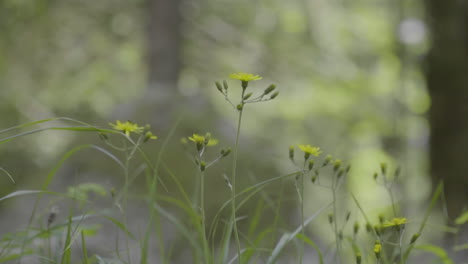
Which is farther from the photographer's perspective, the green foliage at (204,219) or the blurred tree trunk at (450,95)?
the blurred tree trunk at (450,95)

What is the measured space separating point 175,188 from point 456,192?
74.3 inches

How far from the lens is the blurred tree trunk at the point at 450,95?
3355mm

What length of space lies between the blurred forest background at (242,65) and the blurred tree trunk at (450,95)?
6.02 feet

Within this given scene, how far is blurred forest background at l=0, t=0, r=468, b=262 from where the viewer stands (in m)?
5.78

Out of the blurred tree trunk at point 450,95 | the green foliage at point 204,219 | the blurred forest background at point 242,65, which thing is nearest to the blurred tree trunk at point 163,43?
the blurred forest background at point 242,65

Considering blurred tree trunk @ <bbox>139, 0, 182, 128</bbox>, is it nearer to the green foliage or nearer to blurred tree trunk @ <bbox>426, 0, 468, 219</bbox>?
blurred tree trunk @ <bbox>426, 0, 468, 219</bbox>

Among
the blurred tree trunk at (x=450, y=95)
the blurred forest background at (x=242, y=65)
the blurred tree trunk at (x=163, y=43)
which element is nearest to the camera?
the blurred tree trunk at (x=450, y=95)

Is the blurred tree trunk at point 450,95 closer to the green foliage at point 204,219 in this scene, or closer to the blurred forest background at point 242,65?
the blurred forest background at point 242,65

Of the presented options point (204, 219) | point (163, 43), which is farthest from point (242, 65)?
point (204, 219)

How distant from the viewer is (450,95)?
3441 millimetres

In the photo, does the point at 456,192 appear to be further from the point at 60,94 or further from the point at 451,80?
the point at 60,94

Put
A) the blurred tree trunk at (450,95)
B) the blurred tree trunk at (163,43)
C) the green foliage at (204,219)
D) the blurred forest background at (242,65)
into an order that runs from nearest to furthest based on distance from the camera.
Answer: the green foliage at (204,219) < the blurred tree trunk at (450,95) < the blurred tree trunk at (163,43) < the blurred forest background at (242,65)

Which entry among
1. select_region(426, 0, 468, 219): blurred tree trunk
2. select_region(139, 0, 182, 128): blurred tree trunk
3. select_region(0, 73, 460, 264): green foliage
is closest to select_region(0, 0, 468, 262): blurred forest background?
select_region(139, 0, 182, 128): blurred tree trunk

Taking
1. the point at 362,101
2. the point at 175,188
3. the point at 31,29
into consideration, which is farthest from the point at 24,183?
→ the point at 362,101
